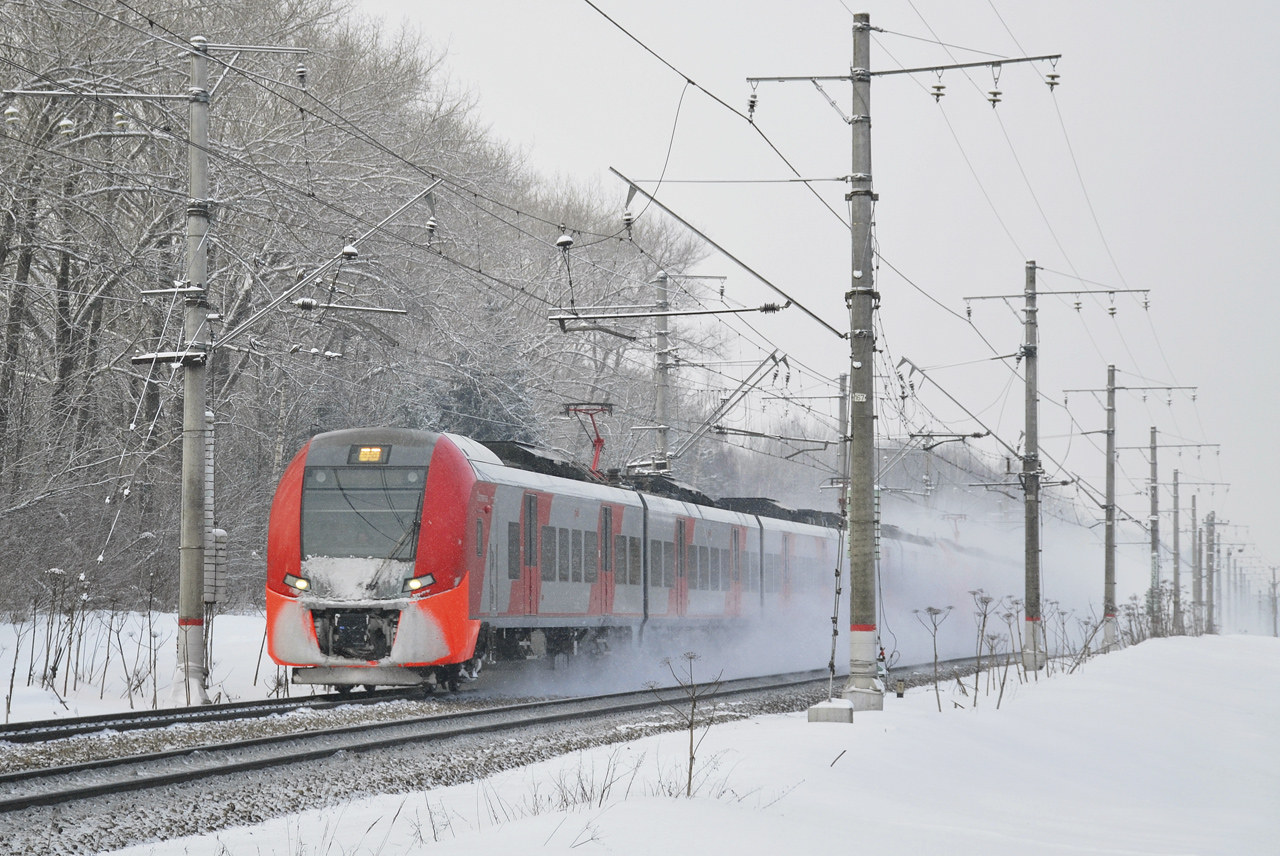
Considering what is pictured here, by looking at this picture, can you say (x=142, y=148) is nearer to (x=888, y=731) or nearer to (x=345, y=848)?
(x=888, y=731)

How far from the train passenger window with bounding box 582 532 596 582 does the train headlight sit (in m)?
5.08

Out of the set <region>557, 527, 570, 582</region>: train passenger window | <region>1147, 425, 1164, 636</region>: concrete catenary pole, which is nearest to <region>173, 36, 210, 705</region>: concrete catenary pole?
<region>557, 527, 570, 582</region>: train passenger window

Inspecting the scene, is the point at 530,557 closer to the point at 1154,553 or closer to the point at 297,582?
the point at 297,582

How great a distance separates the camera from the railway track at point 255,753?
29.7 ft

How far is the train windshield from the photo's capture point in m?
16.6

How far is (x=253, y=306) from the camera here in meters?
30.5

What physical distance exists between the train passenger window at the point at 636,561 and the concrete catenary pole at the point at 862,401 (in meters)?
7.12

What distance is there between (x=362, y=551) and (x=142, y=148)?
15009mm

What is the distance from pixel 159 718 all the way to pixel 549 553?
6.94 m

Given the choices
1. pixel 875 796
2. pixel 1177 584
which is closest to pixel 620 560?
pixel 875 796

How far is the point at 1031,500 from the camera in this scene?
29.1 m

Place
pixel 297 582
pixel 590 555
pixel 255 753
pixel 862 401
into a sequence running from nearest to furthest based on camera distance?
pixel 255 753
pixel 862 401
pixel 297 582
pixel 590 555

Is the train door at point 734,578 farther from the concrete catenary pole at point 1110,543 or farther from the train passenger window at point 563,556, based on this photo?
the concrete catenary pole at point 1110,543

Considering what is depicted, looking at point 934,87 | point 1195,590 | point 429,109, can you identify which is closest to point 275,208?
point 429,109
